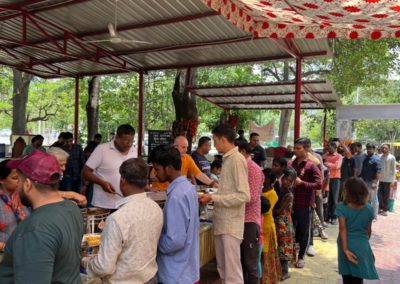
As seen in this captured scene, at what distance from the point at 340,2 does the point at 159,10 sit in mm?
3714

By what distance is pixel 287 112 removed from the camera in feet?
70.0

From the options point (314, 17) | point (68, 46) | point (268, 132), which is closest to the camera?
point (314, 17)

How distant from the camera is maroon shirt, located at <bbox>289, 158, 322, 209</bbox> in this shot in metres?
5.04

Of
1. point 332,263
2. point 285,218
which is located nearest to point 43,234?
point 285,218

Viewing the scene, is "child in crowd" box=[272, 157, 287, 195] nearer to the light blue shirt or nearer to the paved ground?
the paved ground

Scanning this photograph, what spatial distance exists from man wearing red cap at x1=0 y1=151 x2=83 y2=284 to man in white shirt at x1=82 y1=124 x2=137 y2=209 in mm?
→ 2169

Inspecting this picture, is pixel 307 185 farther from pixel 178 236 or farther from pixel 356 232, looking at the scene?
pixel 178 236

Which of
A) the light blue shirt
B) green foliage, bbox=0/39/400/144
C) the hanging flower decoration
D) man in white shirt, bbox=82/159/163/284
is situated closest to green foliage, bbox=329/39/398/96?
green foliage, bbox=0/39/400/144

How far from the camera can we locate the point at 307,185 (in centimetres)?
501

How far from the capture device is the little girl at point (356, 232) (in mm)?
3283

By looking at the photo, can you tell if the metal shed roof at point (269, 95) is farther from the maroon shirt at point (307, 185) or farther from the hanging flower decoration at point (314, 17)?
the hanging flower decoration at point (314, 17)

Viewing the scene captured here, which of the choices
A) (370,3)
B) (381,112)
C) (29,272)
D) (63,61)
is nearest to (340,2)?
(370,3)

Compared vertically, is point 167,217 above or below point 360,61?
below

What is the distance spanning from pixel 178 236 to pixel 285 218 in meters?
2.74
